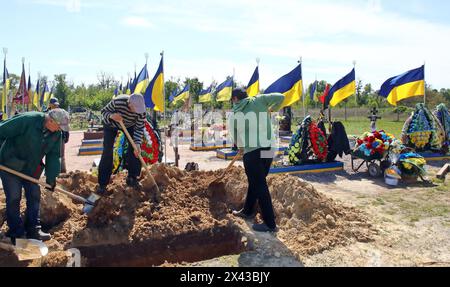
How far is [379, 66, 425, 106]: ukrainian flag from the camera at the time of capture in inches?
425

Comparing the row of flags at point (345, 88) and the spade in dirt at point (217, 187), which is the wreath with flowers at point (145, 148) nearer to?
the spade in dirt at point (217, 187)

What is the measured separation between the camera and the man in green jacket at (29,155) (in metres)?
3.65

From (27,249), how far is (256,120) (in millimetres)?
2840

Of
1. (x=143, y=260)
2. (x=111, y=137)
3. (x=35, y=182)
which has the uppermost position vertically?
(x=111, y=137)

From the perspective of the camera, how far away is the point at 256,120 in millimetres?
4195

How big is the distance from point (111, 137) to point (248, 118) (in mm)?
1889

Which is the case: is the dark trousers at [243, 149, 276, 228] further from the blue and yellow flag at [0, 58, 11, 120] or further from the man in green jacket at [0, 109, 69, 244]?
the blue and yellow flag at [0, 58, 11, 120]

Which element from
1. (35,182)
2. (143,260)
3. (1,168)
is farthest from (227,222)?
(1,168)

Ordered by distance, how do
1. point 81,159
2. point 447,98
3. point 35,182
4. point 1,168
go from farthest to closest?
point 447,98 → point 81,159 → point 35,182 → point 1,168

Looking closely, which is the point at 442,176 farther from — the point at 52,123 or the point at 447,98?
Answer: the point at 447,98

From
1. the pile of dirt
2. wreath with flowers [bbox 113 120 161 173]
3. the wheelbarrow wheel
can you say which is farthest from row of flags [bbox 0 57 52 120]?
the wheelbarrow wheel
